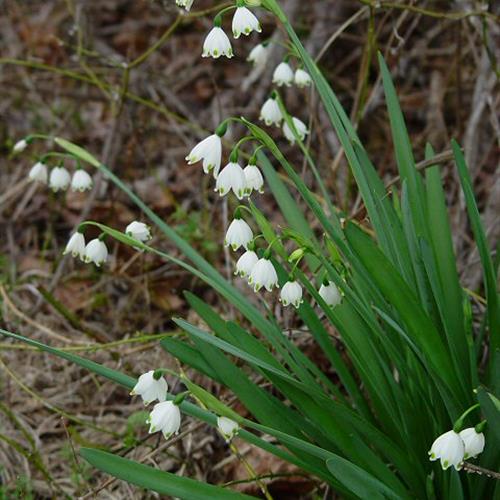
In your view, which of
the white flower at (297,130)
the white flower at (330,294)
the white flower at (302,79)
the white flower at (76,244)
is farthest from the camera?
the white flower at (302,79)

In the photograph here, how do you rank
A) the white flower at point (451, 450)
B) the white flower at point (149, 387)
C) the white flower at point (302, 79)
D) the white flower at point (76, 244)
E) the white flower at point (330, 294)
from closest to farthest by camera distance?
the white flower at point (451, 450), the white flower at point (149, 387), the white flower at point (330, 294), the white flower at point (76, 244), the white flower at point (302, 79)

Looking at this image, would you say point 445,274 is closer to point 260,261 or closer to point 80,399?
point 260,261

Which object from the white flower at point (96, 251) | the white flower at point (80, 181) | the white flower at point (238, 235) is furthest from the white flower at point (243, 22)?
the white flower at point (80, 181)

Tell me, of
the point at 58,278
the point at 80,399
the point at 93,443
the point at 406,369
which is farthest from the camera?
the point at 58,278

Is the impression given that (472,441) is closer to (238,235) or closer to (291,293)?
(291,293)

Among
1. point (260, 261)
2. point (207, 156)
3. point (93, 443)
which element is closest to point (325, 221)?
point (260, 261)

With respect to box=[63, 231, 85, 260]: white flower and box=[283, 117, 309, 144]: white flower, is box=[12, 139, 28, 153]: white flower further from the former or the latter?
box=[283, 117, 309, 144]: white flower

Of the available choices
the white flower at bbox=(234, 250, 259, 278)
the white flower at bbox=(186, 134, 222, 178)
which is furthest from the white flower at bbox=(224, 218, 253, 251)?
the white flower at bbox=(186, 134, 222, 178)

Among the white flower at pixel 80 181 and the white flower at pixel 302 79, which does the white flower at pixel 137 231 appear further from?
the white flower at pixel 302 79
